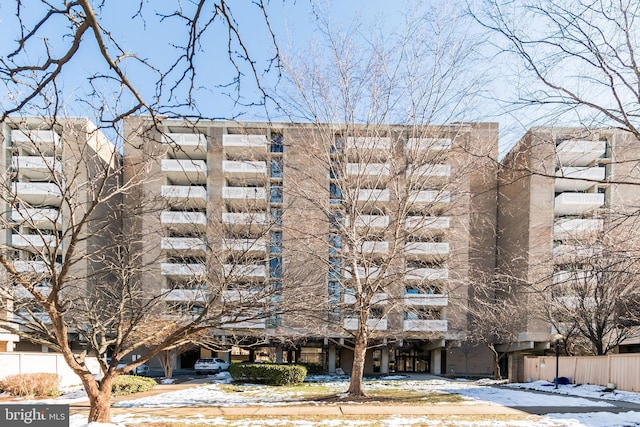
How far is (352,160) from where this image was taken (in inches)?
629

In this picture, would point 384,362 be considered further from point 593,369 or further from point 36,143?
point 36,143

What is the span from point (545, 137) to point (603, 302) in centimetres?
1741

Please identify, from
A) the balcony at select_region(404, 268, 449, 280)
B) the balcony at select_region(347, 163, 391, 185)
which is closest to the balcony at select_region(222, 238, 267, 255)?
the balcony at select_region(347, 163, 391, 185)

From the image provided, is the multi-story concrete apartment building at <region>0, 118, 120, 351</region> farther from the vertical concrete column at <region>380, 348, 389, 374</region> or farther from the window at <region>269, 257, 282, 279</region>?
the vertical concrete column at <region>380, 348, 389, 374</region>

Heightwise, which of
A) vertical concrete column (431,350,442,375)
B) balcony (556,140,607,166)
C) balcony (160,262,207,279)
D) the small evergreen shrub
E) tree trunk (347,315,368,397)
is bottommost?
vertical concrete column (431,350,442,375)

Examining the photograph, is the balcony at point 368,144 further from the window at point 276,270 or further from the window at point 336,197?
the window at point 276,270

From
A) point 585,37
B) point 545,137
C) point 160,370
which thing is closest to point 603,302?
point 545,137

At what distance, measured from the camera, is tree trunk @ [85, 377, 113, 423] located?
707 centimetres

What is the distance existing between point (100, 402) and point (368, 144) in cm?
1053

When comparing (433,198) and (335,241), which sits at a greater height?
(433,198)

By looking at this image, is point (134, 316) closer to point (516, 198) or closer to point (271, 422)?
point (271, 422)

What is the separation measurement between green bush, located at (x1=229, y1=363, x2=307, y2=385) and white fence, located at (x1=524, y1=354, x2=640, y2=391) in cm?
1219

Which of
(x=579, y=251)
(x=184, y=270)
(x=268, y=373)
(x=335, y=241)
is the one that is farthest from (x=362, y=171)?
(x=184, y=270)

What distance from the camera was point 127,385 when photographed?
15.4m
